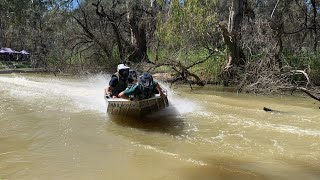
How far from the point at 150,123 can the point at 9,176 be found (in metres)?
5.13

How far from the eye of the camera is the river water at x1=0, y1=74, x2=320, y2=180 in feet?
24.4

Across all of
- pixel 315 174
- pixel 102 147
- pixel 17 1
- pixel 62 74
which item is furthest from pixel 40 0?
pixel 315 174

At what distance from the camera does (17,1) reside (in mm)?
45656

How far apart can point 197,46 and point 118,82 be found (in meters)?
8.21

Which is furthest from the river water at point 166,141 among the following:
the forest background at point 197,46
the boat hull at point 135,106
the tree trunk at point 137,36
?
the tree trunk at point 137,36

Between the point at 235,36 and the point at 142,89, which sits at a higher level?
the point at 235,36

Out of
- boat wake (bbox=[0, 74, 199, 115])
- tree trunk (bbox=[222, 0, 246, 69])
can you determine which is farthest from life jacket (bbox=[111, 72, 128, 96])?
tree trunk (bbox=[222, 0, 246, 69])

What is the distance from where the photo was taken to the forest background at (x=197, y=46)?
56.5ft

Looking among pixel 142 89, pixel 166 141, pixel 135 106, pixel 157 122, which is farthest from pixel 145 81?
pixel 166 141

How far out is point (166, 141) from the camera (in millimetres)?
9711

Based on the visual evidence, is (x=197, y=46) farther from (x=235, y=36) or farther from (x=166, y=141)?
(x=166, y=141)

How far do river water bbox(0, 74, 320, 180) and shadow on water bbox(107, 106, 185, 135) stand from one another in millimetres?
27

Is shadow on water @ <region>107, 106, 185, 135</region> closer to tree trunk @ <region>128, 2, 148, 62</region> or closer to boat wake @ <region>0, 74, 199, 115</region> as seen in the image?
boat wake @ <region>0, 74, 199, 115</region>

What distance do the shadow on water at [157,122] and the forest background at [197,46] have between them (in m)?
3.89
